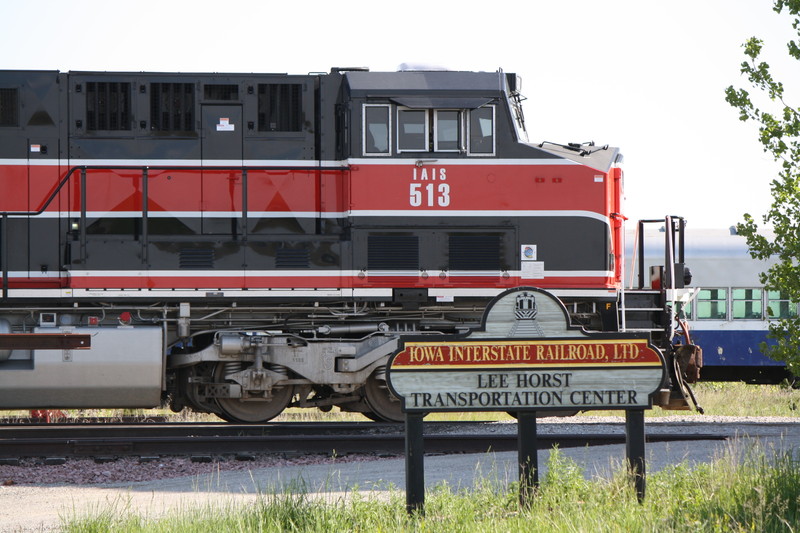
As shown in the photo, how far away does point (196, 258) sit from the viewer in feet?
37.4

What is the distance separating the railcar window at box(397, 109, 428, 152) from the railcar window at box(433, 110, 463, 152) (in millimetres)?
138

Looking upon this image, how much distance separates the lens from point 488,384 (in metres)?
6.80

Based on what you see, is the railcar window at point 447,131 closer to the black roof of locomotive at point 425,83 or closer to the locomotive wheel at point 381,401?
the black roof of locomotive at point 425,83

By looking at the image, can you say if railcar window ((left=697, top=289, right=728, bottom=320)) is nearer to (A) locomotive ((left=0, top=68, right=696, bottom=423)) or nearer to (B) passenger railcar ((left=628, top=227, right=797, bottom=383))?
(B) passenger railcar ((left=628, top=227, right=797, bottom=383))

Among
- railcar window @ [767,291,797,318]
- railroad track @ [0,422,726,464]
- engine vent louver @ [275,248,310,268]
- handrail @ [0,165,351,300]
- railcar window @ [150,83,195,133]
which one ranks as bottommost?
railroad track @ [0,422,726,464]

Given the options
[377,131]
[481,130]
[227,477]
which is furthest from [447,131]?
[227,477]

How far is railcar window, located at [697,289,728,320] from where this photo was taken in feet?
68.3

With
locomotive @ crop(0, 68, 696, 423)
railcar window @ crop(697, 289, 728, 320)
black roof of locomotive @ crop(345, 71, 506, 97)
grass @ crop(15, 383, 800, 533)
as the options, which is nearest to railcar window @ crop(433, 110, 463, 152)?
locomotive @ crop(0, 68, 696, 423)

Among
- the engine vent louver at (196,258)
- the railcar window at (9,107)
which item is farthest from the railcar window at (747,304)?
the railcar window at (9,107)

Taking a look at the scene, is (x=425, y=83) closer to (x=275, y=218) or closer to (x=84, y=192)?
(x=275, y=218)

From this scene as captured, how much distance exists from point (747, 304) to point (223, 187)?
13.9 meters

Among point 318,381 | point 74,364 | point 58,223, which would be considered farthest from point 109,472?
point 58,223

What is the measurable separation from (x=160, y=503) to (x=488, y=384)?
3.06 m

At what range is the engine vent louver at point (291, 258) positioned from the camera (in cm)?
1145
